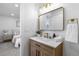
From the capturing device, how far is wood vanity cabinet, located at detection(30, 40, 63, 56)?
95cm

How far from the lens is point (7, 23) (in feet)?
3.37

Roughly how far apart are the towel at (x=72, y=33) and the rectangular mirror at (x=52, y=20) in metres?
0.14

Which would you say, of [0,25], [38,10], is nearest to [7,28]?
[0,25]

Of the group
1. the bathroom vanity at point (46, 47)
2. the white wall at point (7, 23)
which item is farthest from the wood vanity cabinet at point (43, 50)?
the white wall at point (7, 23)

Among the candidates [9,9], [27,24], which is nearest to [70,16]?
[27,24]

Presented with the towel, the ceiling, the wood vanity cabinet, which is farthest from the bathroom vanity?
the ceiling

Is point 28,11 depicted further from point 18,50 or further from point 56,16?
point 18,50

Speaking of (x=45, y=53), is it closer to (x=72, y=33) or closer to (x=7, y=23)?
(x=72, y=33)

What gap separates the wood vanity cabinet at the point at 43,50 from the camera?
0.95m

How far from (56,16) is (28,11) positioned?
417mm

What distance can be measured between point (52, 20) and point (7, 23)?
0.61 meters

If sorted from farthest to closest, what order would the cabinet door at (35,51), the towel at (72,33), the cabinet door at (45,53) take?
1. the cabinet door at (35,51)
2. the cabinet door at (45,53)
3. the towel at (72,33)

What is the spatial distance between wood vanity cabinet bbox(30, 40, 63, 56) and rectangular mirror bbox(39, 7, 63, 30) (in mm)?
258

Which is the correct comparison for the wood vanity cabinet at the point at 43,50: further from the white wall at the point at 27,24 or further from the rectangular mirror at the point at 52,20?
the rectangular mirror at the point at 52,20
